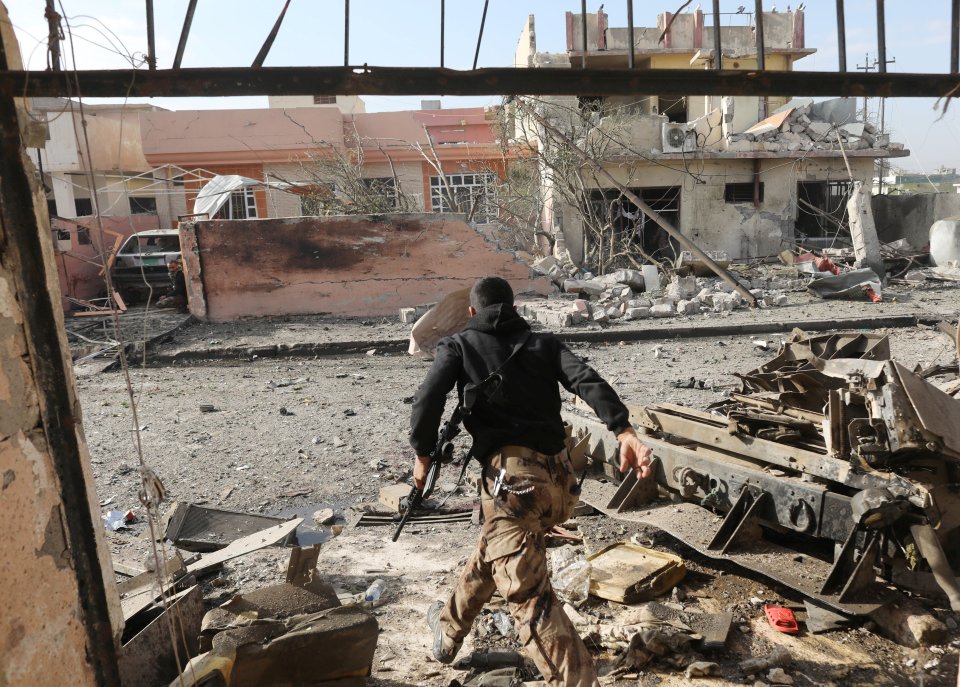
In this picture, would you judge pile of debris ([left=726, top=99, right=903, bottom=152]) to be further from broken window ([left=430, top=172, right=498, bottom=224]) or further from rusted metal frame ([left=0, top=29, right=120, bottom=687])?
rusted metal frame ([left=0, top=29, right=120, bottom=687])

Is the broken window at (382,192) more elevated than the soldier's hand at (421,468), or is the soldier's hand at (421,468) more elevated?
the broken window at (382,192)

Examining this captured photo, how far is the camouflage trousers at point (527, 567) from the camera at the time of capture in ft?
9.22

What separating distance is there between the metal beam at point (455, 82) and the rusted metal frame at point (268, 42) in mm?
26

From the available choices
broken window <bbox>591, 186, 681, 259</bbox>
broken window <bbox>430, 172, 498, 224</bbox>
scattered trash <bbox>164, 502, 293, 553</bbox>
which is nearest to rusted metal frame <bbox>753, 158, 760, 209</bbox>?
broken window <bbox>591, 186, 681, 259</bbox>

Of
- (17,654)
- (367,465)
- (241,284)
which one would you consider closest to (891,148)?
(241,284)

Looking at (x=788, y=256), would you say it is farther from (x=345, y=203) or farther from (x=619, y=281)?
(x=345, y=203)

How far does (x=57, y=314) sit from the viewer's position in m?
2.45

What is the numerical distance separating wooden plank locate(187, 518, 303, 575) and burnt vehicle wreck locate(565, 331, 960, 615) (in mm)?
1796

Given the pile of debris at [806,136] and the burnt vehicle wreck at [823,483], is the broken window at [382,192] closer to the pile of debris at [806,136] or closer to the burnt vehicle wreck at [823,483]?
the pile of debris at [806,136]

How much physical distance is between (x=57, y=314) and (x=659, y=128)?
2071 cm

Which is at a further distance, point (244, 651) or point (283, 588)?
point (283, 588)

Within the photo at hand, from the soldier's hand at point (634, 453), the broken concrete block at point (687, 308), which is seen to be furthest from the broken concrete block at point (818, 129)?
the soldier's hand at point (634, 453)

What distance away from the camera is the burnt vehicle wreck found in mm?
3154

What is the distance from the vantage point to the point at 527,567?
296 cm
